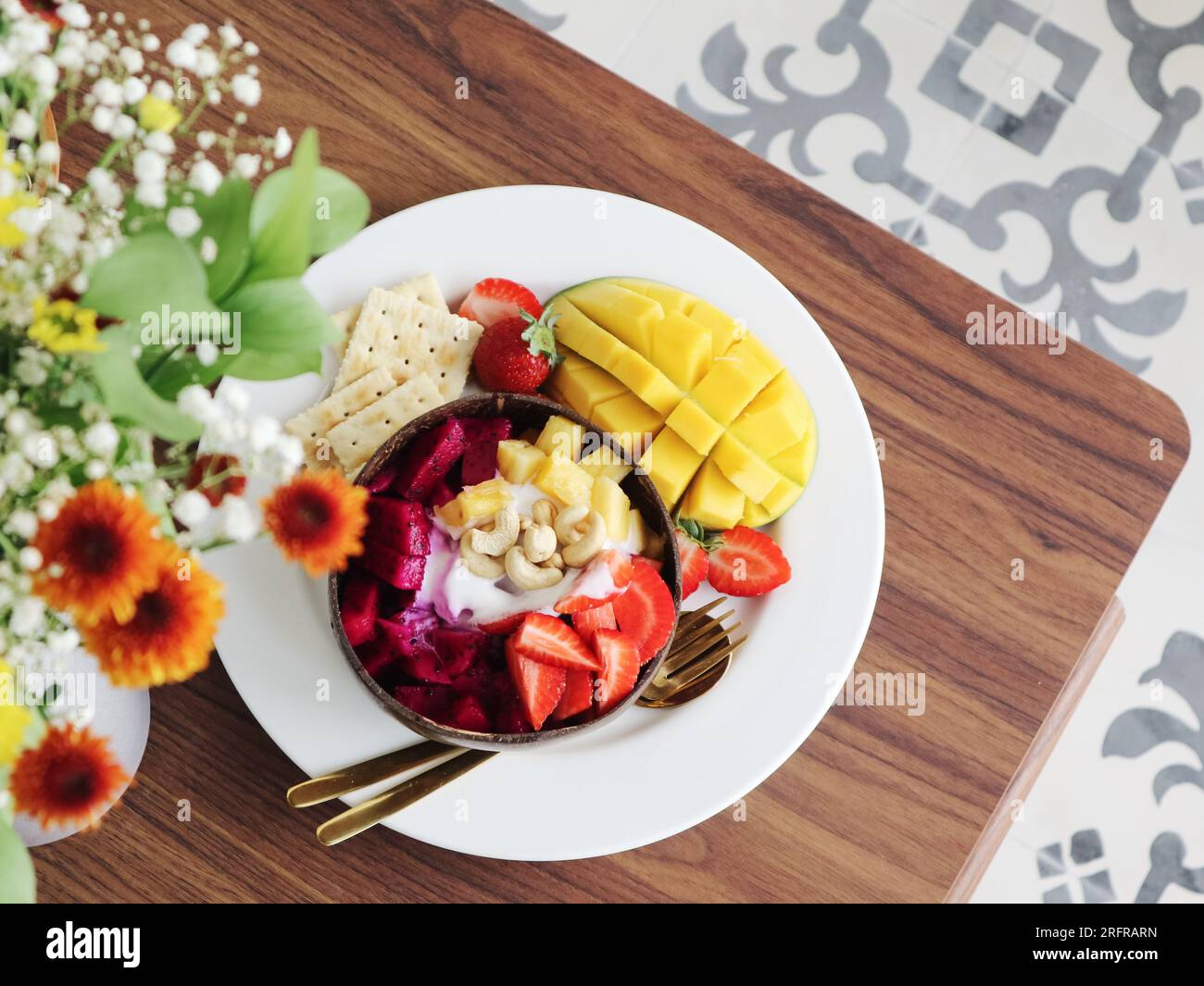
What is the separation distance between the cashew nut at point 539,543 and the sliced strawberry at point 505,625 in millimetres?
61

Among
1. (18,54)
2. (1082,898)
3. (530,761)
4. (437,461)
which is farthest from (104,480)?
(1082,898)

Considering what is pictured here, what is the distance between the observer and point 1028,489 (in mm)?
1222

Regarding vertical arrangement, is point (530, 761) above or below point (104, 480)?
below

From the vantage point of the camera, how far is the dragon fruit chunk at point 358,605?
1.01 m

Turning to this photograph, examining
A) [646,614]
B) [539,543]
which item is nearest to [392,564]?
[539,543]

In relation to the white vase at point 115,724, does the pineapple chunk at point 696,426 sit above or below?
above

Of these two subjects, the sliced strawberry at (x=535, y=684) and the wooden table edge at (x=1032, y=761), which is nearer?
the sliced strawberry at (x=535, y=684)

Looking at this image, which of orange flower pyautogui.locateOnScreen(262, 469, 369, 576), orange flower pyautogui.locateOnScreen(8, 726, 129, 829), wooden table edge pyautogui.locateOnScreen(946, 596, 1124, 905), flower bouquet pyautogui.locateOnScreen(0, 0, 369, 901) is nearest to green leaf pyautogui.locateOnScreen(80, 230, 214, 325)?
flower bouquet pyautogui.locateOnScreen(0, 0, 369, 901)

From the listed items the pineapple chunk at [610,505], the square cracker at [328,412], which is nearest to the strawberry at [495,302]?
the square cracker at [328,412]

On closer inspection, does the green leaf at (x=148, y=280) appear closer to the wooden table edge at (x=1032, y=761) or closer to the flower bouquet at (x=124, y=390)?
the flower bouquet at (x=124, y=390)

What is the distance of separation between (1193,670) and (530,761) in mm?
1665
